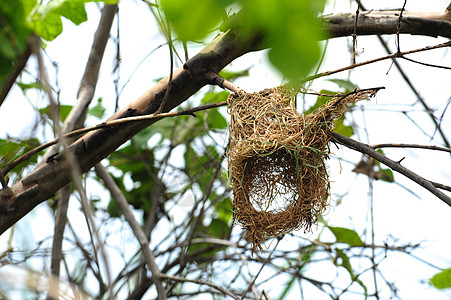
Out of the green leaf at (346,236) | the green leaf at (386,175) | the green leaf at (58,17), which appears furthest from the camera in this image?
the green leaf at (386,175)

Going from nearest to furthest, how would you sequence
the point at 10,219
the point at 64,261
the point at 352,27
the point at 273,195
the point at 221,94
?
the point at 10,219, the point at 352,27, the point at 273,195, the point at 64,261, the point at 221,94

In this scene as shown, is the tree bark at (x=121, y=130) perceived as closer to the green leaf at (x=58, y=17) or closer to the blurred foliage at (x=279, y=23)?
the green leaf at (x=58, y=17)

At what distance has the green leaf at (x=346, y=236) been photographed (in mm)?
1718

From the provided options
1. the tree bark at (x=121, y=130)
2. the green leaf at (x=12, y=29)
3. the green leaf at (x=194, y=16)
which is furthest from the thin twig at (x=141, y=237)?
the green leaf at (x=194, y=16)

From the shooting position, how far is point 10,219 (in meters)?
1.14

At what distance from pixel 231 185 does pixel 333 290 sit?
0.89 m

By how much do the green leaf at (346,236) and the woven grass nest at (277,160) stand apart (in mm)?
379

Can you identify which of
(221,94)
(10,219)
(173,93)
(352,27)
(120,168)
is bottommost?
(10,219)

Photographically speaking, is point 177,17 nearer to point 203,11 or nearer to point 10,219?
point 203,11

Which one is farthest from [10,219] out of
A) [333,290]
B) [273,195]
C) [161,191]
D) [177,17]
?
[333,290]

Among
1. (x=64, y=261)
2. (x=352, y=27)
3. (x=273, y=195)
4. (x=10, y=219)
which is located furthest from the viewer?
(x=64, y=261)

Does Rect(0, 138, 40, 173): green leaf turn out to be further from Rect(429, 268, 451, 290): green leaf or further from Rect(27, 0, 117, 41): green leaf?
Rect(429, 268, 451, 290): green leaf

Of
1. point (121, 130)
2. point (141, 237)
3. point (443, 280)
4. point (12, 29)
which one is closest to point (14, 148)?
point (141, 237)

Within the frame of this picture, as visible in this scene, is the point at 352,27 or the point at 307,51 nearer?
the point at 307,51
